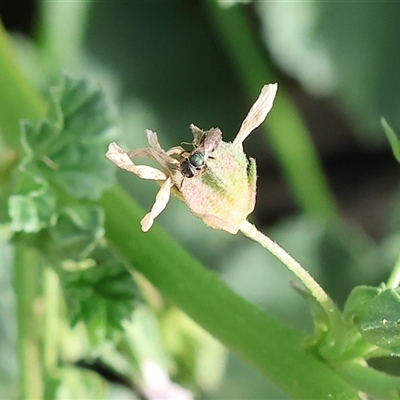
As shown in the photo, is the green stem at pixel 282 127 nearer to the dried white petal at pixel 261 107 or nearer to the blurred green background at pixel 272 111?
the blurred green background at pixel 272 111

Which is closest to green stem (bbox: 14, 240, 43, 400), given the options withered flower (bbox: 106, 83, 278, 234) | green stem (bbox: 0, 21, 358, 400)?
green stem (bbox: 0, 21, 358, 400)

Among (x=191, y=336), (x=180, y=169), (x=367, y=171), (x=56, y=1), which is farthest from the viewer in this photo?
(x=367, y=171)

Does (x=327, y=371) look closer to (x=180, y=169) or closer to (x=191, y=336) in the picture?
(x=180, y=169)

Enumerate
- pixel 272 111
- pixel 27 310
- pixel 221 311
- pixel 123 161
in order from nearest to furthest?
1. pixel 123 161
2. pixel 221 311
3. pixel 27 310
4. pixel 272 111

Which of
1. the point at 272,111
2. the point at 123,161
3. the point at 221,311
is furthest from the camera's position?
the point at 272,111

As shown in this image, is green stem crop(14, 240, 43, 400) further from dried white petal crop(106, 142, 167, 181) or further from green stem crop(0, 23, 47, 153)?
dried white petal crop(106, 142, 167, 181)

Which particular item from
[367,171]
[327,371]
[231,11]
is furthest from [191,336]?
[367,171]

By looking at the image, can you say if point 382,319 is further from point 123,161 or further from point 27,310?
point 27,310

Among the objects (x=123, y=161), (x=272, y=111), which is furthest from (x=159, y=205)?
(x=272, y=111)
